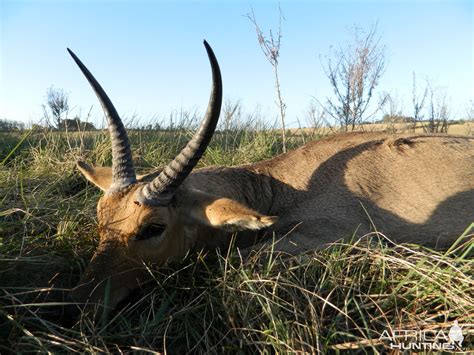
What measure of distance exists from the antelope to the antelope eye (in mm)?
16

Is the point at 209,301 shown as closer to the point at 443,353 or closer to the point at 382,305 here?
the point at 382,305

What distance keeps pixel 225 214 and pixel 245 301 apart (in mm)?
667

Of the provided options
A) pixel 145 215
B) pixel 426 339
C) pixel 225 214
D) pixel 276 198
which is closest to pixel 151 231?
pixel 145 215

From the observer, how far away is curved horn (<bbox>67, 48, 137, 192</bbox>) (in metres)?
3.37

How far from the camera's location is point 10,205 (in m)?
3.97

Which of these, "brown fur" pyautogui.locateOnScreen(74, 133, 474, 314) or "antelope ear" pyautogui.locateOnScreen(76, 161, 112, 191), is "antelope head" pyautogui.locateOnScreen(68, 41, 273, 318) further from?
"antelope ear" pyautogui.locateOnScreen(76, 161, 112, 191)

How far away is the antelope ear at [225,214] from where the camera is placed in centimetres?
280

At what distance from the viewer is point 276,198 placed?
4094mm

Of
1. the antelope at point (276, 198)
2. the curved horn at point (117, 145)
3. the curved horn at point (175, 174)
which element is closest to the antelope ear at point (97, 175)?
the antelope at point (276, 198)

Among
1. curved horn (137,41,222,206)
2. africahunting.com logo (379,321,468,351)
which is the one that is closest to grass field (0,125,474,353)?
africahunting.com logo (379,321,468,351)

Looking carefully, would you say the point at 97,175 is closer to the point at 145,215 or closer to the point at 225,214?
the point at 145,215

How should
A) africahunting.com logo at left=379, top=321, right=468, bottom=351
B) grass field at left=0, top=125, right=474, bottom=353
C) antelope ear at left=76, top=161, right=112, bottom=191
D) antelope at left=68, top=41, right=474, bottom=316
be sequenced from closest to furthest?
africahunting.com logo at left=379, top=321, right=468, bottom=351 → grass field at left=0, top=125, right=474, bottom=353 → antelope at left=68, top=41, right=474, bottom=316 → antelope ear at left=76, top=161, right=112, bottom=191

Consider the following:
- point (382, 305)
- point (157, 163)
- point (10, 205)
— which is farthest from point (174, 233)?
point (157, 163)

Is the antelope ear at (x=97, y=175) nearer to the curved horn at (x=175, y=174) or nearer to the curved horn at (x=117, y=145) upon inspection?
the curved horn at (x=117, y=145)
